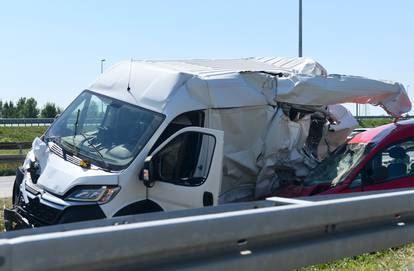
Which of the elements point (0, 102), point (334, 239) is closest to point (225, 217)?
point (334, 239)

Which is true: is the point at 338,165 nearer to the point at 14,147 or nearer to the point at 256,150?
the point at 256,150

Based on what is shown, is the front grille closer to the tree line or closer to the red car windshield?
the red car windshield

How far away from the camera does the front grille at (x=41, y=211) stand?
6.71m

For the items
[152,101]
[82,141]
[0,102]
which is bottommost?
[0,102]

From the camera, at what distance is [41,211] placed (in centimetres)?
697

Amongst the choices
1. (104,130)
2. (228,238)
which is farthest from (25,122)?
(228,238)

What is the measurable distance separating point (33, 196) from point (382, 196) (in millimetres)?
4200

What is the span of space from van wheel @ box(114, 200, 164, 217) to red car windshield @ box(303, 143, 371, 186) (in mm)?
2193

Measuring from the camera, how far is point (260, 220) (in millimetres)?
3846

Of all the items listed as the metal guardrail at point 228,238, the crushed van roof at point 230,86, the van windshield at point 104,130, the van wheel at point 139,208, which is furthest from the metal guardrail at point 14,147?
the metal guardrail at point 228,238

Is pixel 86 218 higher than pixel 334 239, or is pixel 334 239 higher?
pixel 334 239

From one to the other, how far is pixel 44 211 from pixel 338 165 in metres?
3.86

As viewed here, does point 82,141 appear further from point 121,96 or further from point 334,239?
point 334,239

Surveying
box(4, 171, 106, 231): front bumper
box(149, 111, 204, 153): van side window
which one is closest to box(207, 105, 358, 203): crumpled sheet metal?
box(149, 111, 204, 153): van side window
